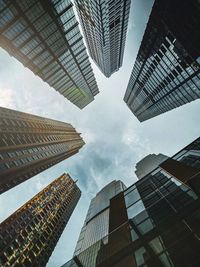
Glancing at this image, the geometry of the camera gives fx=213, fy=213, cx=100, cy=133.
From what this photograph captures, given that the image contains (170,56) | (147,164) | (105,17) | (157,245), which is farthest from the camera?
(147,164)

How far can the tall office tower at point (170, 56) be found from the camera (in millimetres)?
35222

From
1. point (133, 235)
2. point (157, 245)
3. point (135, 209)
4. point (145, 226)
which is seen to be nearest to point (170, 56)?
point (135, 209)

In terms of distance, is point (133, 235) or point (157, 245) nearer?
point (157, 245)

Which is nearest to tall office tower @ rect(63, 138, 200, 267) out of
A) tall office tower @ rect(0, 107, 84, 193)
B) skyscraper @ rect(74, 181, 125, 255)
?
skyscraper @ rect(74, 181, 125, 255)

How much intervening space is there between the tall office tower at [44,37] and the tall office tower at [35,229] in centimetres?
5286

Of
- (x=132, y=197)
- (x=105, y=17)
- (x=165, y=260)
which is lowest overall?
(x=132, y=197)

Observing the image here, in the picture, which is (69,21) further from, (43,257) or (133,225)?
(43,257)

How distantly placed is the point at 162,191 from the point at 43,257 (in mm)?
85180

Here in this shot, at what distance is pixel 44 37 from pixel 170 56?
34.3 meters

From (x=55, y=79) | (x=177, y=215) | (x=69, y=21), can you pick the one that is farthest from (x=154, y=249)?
(x=55, y=79)

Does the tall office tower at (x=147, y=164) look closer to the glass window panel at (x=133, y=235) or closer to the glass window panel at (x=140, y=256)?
the glass window panel at (x=133, y=235)

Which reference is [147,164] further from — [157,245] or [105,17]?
[157,245]

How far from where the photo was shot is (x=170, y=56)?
2303 inches

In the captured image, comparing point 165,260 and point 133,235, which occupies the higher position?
point 133,235
